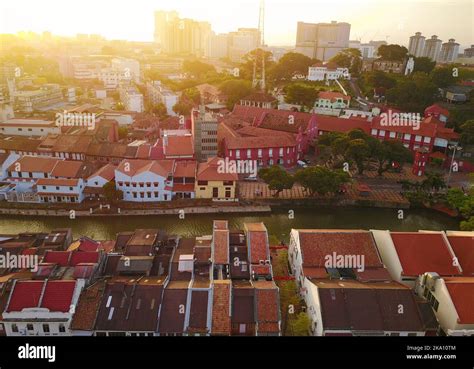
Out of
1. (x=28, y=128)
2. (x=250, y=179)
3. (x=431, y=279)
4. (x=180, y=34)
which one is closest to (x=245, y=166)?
(x=250, y=179)

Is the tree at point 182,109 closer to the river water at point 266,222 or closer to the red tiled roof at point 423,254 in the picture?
the river water at point 266,222

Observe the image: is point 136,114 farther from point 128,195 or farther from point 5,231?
point 5,231

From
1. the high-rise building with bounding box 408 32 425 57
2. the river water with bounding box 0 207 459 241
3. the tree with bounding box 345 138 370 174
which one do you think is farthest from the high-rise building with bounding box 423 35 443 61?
the river water with bounding box 0 207 459 241

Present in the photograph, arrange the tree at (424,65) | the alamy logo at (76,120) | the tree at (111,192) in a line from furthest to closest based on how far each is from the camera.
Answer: the tree at (424,65), the alamy logo at (76,120), the tree at (111,192)

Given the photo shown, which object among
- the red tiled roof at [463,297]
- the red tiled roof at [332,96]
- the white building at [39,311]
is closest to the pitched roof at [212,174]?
the white building at [39,311]

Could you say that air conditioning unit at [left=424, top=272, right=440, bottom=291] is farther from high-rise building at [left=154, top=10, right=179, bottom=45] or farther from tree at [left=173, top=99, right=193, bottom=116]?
high-rise building at [left=154, top=10, right=179, bottom=45]

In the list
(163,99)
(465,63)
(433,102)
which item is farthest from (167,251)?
(465,63)
